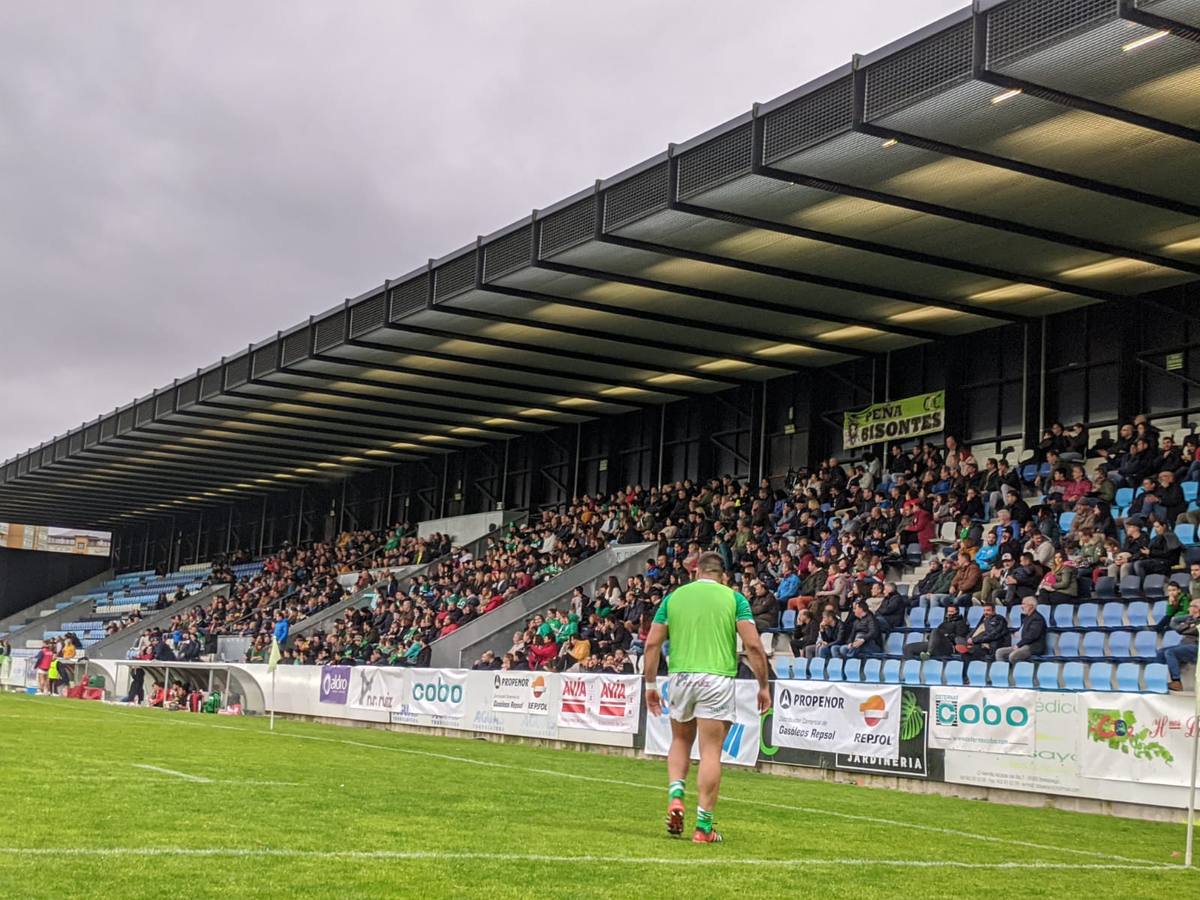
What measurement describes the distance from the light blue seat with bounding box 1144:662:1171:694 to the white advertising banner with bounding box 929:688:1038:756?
83.0 inches

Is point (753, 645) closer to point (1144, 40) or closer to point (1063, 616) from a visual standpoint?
point (1144, 40)

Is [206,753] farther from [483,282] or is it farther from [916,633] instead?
[483,282]

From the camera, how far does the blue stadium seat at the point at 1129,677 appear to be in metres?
17.8

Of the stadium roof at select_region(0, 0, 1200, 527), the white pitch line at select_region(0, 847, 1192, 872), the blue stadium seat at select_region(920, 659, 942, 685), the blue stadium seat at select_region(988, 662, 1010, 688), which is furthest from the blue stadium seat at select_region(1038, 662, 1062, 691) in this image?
the white pitch line at select_region(0, 847, 1192, 872)

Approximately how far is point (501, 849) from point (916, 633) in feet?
48.3

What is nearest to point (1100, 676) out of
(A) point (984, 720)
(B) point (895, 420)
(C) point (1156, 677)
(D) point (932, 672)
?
(C) point (1156, 677)

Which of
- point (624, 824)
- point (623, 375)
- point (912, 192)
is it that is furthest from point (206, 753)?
point (623, 375)

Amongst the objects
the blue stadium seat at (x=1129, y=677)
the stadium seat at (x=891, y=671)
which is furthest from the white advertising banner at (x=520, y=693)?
the blue stadium seat at (x=1129, y=677)

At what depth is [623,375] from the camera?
36438 mm

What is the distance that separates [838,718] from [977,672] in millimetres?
2404

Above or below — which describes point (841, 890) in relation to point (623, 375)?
below

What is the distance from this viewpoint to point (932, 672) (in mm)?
20422

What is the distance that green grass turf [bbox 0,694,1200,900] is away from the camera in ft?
22.8

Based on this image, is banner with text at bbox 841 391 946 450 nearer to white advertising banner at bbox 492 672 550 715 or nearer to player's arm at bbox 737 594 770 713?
white advertising banner at bbox 492 672 550 715
